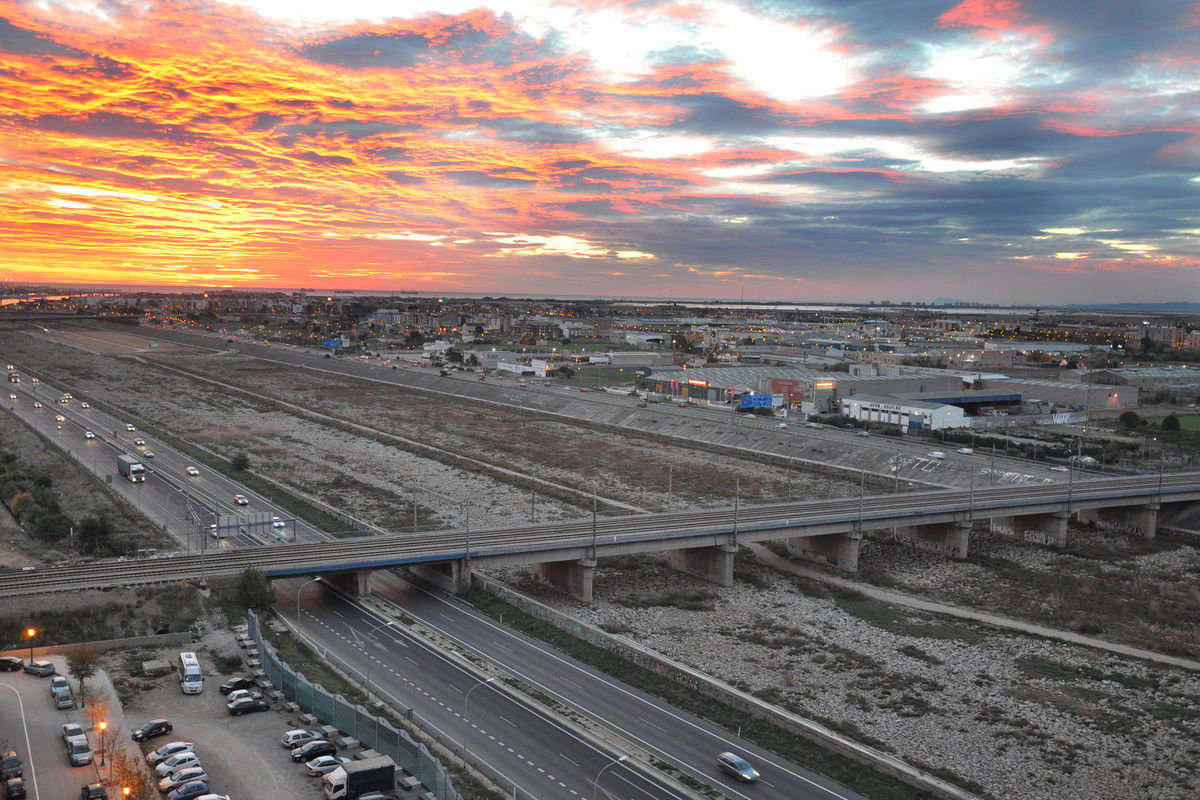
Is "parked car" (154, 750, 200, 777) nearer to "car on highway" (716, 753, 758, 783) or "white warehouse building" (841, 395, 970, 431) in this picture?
"car on highway" (716, 753, 758, 783)

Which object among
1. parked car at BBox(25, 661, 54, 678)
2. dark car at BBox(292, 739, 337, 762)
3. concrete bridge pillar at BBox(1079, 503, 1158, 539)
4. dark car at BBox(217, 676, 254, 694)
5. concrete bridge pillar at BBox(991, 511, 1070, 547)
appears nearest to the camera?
dark car at BBox(292, 739, 337, 762)

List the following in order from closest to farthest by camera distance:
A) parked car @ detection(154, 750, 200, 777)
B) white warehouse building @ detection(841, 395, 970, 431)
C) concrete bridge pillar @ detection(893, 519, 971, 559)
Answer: parked car @ detection(154, 750, 200, 777) → concrete bridge pillar @ detection(893, 519, 971, 559) → white warehouse building @ detection(841, 395, 970, 431)

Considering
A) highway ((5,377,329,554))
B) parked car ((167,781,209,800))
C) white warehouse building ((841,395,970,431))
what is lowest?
highway ((5,377,329,554))

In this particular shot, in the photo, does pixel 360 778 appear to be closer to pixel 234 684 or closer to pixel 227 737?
pixel 227 737

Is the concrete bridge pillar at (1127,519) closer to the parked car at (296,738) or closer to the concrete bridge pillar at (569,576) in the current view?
the concrete bridge pillar at (569,576)

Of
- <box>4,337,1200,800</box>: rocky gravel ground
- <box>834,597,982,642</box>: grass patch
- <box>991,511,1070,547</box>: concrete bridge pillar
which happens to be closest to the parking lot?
<box>4,337,1200,800</box>: rocky gravel ground

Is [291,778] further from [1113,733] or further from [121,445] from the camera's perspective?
[121,445]
